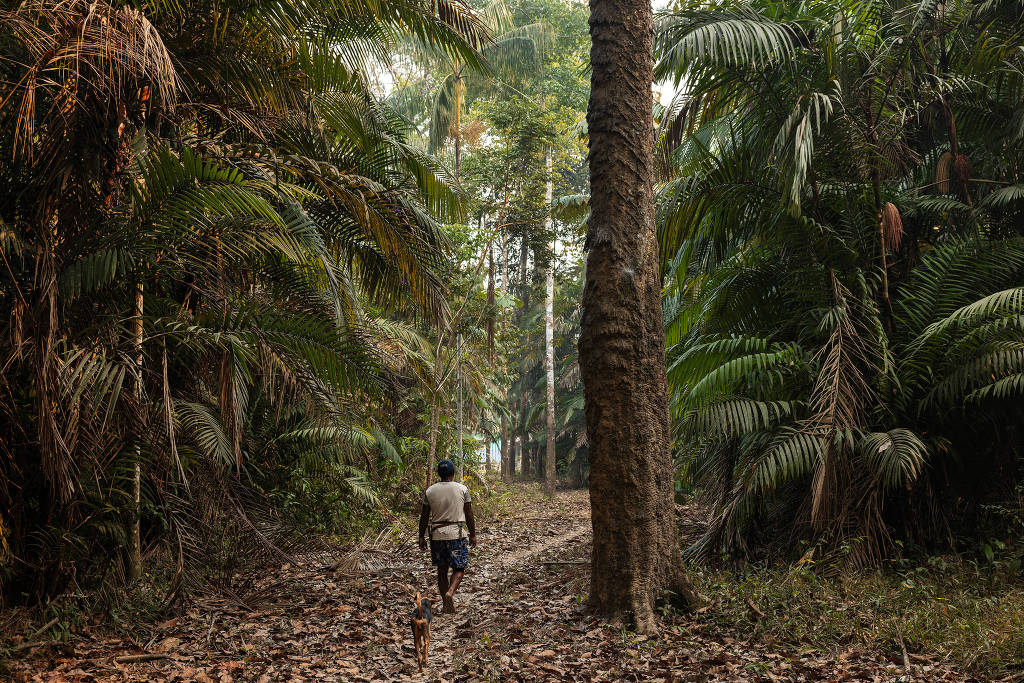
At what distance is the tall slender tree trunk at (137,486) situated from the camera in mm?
6051

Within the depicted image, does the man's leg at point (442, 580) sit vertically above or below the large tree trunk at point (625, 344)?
below

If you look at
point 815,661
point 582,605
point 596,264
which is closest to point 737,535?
point 582,605

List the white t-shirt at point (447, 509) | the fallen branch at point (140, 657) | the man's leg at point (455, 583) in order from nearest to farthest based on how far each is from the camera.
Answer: the fallen branch at point (140, 657) → the man's leg at point (455, 583) → the white t-shirt at point (447, 509)

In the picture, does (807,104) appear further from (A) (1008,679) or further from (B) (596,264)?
(A) (1008,679)

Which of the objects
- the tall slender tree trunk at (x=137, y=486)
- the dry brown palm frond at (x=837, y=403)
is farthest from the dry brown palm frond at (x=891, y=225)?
the tall slender tree trunk at (x=137, y=486)

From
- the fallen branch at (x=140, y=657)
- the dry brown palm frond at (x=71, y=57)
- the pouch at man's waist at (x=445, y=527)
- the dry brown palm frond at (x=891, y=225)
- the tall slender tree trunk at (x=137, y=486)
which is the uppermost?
the dry brown palm frond at (x=71, y=57)

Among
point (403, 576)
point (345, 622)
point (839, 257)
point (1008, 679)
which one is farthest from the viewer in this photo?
point (403, 576)

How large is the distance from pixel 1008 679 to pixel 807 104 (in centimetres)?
550

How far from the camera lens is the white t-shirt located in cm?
768

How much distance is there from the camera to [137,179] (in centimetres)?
611

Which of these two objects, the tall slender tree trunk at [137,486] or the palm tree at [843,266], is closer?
→ the tall slender tree trunk at [137,486]

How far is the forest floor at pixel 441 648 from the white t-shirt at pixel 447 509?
0.80 meters

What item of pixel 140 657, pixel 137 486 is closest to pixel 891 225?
pixel 137 486

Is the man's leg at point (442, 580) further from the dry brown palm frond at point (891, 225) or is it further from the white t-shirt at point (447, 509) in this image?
the dry brown palm frond at point (891, 225)
